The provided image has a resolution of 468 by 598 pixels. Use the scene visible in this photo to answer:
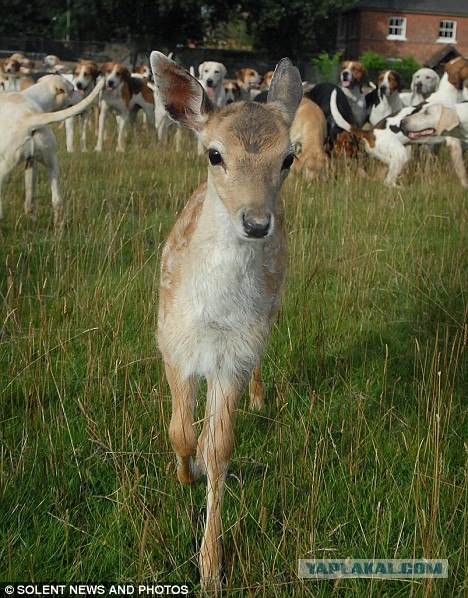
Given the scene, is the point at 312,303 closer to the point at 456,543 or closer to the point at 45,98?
the point at 456,543

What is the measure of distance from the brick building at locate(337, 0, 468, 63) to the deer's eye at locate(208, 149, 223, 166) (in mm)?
45679

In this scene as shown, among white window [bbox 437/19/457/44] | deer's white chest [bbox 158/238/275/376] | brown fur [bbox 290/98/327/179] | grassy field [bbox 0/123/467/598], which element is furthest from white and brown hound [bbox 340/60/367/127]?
white window [bbox 437/19/457/44]

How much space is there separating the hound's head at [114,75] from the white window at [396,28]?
37221 mm

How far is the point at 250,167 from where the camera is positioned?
2680 mm

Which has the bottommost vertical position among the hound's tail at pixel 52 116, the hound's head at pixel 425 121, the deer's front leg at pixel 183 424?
the deer's front leg at pixel 183 424

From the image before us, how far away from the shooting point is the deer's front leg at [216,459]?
2.50 m

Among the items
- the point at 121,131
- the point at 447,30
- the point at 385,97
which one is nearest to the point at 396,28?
the point at 447,30

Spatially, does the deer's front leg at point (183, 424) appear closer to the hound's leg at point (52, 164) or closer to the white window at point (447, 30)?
the hound's leg at point (52, 164)

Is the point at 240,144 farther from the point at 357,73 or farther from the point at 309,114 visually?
the point at 357,73

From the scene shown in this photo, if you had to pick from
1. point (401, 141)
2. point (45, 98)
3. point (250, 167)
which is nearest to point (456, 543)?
point (250, 167)

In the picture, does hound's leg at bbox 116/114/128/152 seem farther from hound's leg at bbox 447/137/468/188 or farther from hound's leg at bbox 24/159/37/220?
hound's leg at bbox 447/137/468/188

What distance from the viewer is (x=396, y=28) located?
155 ft

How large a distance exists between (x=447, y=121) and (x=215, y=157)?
612 cm

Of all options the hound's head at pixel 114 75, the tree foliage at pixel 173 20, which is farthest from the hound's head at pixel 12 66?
the tree foliage at pixel 173 20
